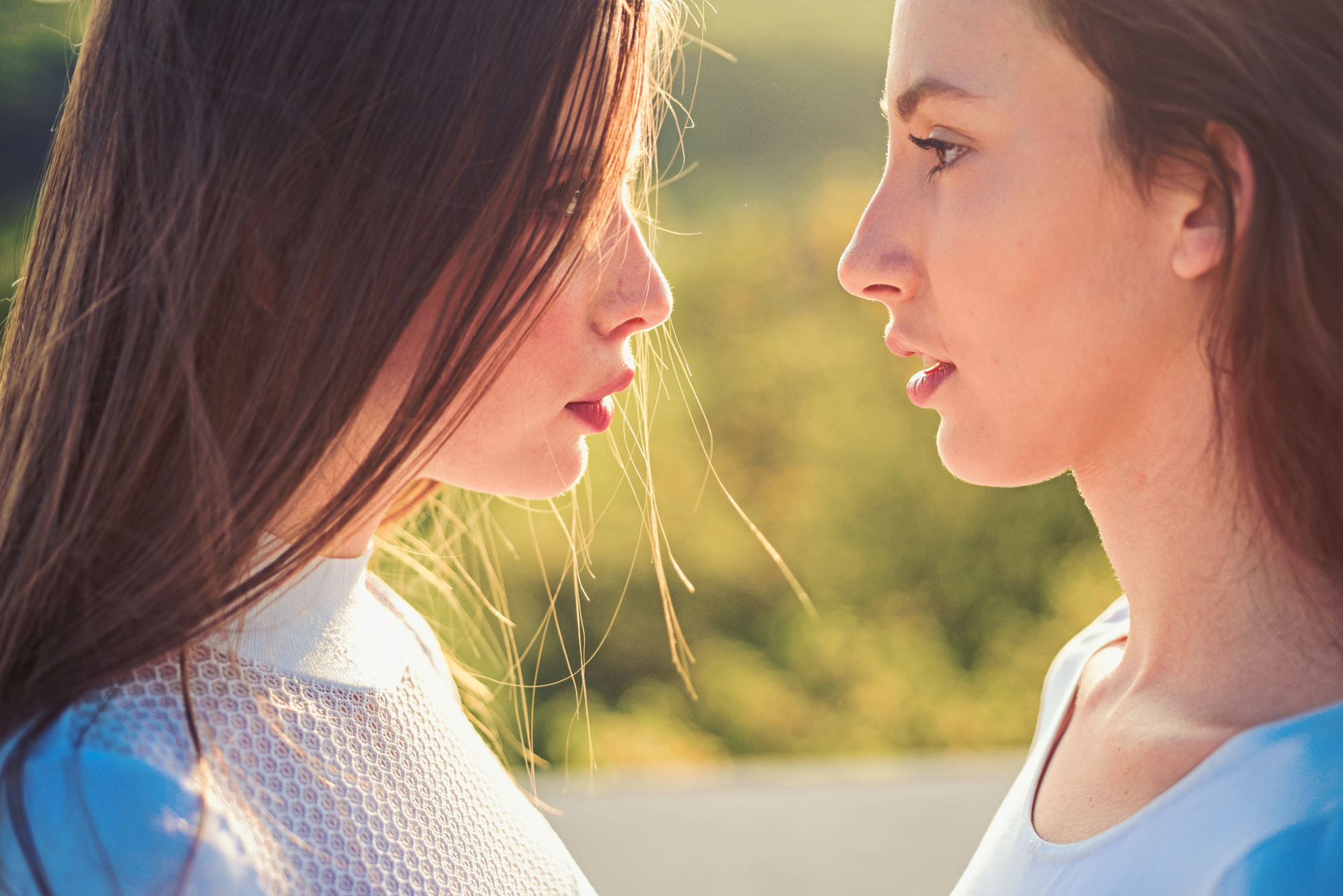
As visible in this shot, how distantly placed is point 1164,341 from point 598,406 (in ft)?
2.59

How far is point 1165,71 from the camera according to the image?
4.27 ft

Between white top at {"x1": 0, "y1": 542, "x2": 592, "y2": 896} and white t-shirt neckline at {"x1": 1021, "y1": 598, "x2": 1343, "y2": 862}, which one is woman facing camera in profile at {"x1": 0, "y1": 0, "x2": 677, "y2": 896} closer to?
white top at {"x1": 0, "y1": 542, "x2": 592, "y2": 896}

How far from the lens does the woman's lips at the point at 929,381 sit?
158 cm

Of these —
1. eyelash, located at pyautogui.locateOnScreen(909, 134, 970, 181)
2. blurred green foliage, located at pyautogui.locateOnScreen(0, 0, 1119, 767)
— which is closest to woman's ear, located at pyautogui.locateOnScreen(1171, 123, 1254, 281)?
eyelash, located at pyautogui.locateOnScreen(909, 134, 970, 181)

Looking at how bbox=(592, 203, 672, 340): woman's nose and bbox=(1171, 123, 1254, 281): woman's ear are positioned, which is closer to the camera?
bbox=(1171, 123, 1254, 281): woman's ear

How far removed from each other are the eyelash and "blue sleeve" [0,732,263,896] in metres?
1.20

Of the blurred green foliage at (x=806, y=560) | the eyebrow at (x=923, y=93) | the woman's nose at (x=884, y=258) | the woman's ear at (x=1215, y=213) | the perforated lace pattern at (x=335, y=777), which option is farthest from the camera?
the blurred green foliage at (x=806, y=560)

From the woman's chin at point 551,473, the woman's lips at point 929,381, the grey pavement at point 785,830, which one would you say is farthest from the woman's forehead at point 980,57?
the grey pavement at point 785,830

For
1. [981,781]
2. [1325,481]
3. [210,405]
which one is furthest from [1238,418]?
[981,781]

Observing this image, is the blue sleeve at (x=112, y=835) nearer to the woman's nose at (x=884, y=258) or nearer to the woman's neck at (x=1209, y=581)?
the woman's nose at (x=884, y=258)

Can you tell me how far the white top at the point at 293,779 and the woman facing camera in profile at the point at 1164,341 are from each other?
77 cm

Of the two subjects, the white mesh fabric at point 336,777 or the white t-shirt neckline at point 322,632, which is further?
the white t-shirt neckline at point 322,632

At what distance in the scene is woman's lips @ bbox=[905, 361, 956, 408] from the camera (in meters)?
1.58

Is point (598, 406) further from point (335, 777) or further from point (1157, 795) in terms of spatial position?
point (1157, 795)
